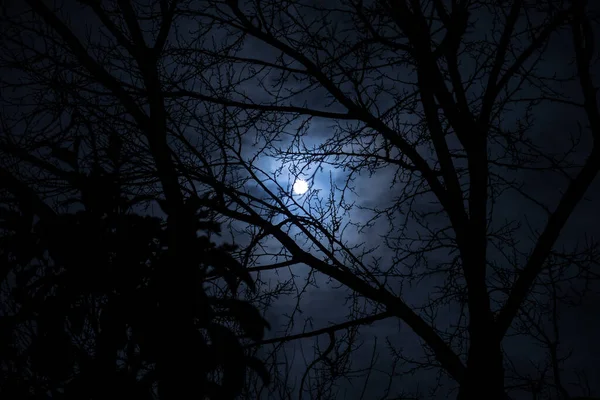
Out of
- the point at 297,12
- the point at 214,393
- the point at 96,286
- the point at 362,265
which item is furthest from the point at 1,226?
the point at 297,12

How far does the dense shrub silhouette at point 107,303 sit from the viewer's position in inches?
122

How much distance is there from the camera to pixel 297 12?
5.13m

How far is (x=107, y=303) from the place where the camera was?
322 centimetres

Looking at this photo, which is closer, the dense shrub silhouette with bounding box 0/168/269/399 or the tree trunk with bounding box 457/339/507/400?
the dense shrub silhouette with bounding box 0/168/269/399

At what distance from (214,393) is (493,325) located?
2771mm

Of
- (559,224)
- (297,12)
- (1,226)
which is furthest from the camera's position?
(297,12)

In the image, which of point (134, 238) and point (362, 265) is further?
point (362, 265)

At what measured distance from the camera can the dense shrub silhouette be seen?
3.09 metres

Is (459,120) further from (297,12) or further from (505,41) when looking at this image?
(297,12)

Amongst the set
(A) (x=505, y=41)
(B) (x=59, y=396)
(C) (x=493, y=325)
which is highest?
(A) (x=505, y=41)

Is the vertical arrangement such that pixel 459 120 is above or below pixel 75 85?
above

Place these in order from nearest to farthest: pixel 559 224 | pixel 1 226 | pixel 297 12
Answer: pixel 1 226 < pixel 559 224 < pixel 297 12

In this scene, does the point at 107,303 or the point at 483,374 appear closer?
the point at 107,303

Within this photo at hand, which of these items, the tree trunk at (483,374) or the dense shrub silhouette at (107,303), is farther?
the tree trunk at (483,374)
